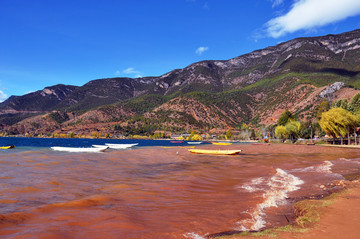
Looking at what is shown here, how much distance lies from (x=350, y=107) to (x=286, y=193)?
82.3 metres

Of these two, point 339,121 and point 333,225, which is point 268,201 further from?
point 339,121

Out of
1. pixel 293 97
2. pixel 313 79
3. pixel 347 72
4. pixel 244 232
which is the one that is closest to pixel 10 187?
pixel 244 232

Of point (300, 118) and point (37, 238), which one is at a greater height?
point (300, 118)

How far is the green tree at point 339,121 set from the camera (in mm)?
58438

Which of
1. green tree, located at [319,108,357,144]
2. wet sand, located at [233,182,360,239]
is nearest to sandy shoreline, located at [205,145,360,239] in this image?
wet sand, located at [233,182,360,239]

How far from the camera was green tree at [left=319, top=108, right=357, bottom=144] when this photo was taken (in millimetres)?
58438

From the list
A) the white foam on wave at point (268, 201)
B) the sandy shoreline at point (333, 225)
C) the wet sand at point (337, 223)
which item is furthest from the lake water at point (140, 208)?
the wet sand at point (337, 223)

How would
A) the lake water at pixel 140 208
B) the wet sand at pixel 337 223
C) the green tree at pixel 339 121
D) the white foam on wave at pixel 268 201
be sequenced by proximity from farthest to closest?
the green tree at pixel 339 121, the white foam on wave at pixel 268 201, the lake water at pixel 140 208, the wet sand at pixel 337 223

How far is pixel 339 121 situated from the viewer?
2306 inches

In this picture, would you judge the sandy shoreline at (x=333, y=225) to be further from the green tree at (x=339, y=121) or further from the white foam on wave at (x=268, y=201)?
the green tree at (x=339, y=121)

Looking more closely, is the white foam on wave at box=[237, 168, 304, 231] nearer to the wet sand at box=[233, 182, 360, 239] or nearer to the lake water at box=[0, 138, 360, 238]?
the lake water at box=[0, 138, 360, 238]

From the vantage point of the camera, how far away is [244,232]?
6.78 m

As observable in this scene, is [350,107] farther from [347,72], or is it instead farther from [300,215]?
[347,72]

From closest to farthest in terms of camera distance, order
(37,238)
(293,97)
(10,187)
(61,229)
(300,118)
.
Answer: (37,238)
(61,229)
(10,187)
(300,118)
(293,97)
